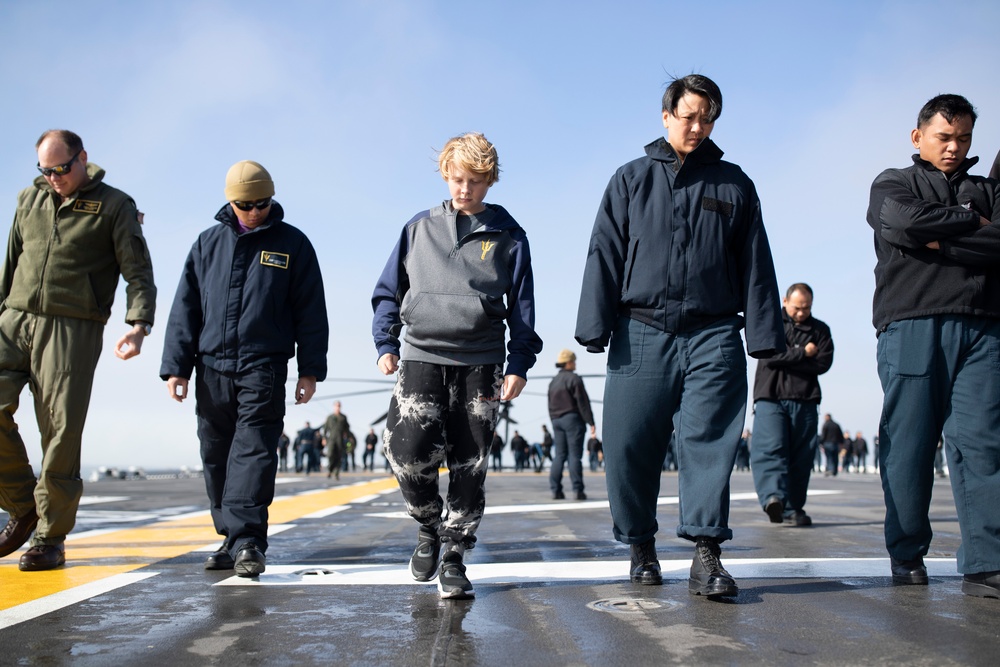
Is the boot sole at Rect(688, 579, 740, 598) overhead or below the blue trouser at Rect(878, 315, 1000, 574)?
below

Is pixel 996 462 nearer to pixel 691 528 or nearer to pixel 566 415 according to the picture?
pixel 691 528

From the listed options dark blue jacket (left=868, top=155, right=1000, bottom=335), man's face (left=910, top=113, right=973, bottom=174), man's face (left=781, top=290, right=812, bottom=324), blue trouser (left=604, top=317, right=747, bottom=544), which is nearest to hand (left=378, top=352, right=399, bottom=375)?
blue trouser (left=604, top=317, right=747, bottom=544)

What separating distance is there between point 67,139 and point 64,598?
2.48 metres

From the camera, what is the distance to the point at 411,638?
2672 millimetres

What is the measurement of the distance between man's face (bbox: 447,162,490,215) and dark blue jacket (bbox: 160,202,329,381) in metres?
1.09

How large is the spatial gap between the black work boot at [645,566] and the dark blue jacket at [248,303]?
5.70ft

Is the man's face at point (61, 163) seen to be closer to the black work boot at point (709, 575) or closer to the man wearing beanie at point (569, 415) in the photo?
the black work boot at point (709, 575)

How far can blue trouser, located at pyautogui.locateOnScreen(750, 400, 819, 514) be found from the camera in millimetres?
7047

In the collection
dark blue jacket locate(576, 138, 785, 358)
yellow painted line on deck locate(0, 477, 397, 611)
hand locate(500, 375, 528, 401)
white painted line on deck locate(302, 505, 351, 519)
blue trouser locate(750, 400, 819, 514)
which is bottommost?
white painted line on deck locate(302, 505, 351, 519)

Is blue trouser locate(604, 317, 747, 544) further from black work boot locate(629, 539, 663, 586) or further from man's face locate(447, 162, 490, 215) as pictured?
man's face locate(447, 162, 490, 215)

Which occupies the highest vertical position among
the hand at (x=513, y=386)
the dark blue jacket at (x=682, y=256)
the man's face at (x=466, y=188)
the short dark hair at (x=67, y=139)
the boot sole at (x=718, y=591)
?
the short dark hair at (x=67, y=139)

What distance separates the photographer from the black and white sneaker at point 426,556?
3779 millimetres

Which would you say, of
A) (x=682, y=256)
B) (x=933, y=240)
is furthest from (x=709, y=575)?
(x=933, y=240)

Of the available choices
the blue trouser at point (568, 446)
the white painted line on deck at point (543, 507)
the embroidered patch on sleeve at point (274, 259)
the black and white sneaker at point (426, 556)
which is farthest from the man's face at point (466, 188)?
the blue trouser at point (568, 446)
